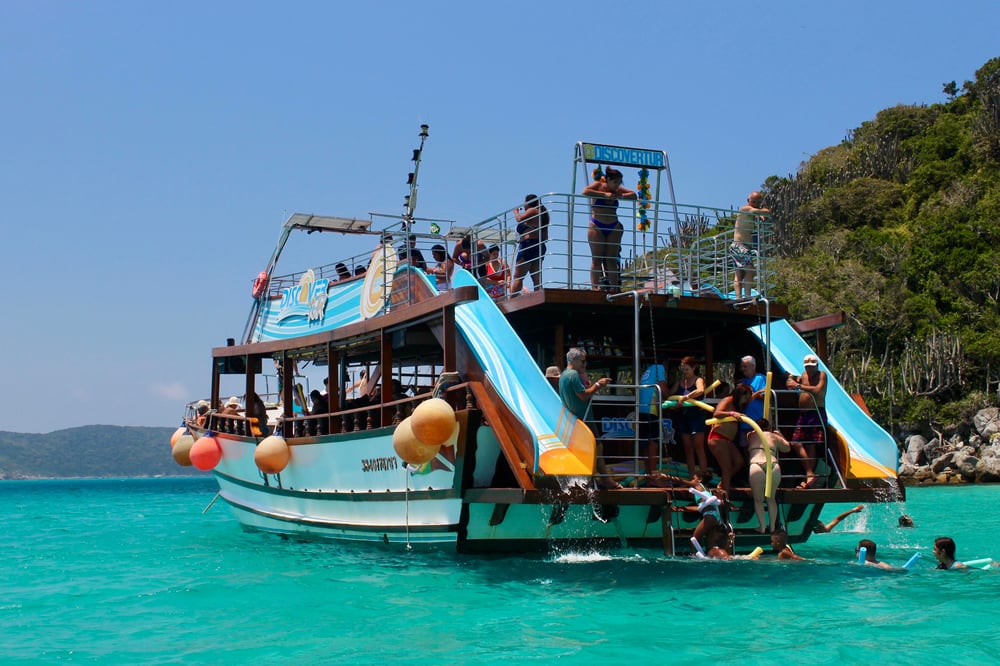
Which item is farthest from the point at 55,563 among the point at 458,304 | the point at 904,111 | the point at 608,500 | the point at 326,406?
the point at 904,111

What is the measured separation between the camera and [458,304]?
10820mm

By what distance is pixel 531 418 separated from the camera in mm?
9984

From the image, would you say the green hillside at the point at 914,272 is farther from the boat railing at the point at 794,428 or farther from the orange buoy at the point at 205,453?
the boat railing at the point at 794,428

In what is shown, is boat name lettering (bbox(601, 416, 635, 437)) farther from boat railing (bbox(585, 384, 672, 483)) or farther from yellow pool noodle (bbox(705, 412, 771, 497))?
yellow pool noodle (bbox(705, 412, 771, 497))

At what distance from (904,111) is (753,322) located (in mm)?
53148

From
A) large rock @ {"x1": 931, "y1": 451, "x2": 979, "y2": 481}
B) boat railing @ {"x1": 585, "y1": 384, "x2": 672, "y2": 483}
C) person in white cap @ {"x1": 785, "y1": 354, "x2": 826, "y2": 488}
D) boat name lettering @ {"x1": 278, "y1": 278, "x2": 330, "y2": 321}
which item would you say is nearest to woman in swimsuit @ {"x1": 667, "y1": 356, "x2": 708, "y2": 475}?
boat railing @ {"x1": 585, "y1": 384, "x2": 672, "y2": 483}

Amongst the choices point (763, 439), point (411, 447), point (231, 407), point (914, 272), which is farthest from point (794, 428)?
point (914, 272)

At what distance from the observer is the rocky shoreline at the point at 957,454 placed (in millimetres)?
36188

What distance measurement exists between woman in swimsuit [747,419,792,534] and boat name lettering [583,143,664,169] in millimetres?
3959

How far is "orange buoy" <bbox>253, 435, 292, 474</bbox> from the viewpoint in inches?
560

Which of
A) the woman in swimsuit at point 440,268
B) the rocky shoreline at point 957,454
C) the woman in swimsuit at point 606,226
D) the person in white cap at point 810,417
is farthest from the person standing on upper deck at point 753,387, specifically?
the rocky shoreline at point 957,454

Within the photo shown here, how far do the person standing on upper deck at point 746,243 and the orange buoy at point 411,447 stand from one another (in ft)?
14.9

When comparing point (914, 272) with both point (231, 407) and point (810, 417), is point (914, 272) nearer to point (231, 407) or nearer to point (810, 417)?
point (231, 407)

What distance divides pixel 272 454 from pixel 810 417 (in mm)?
7405
